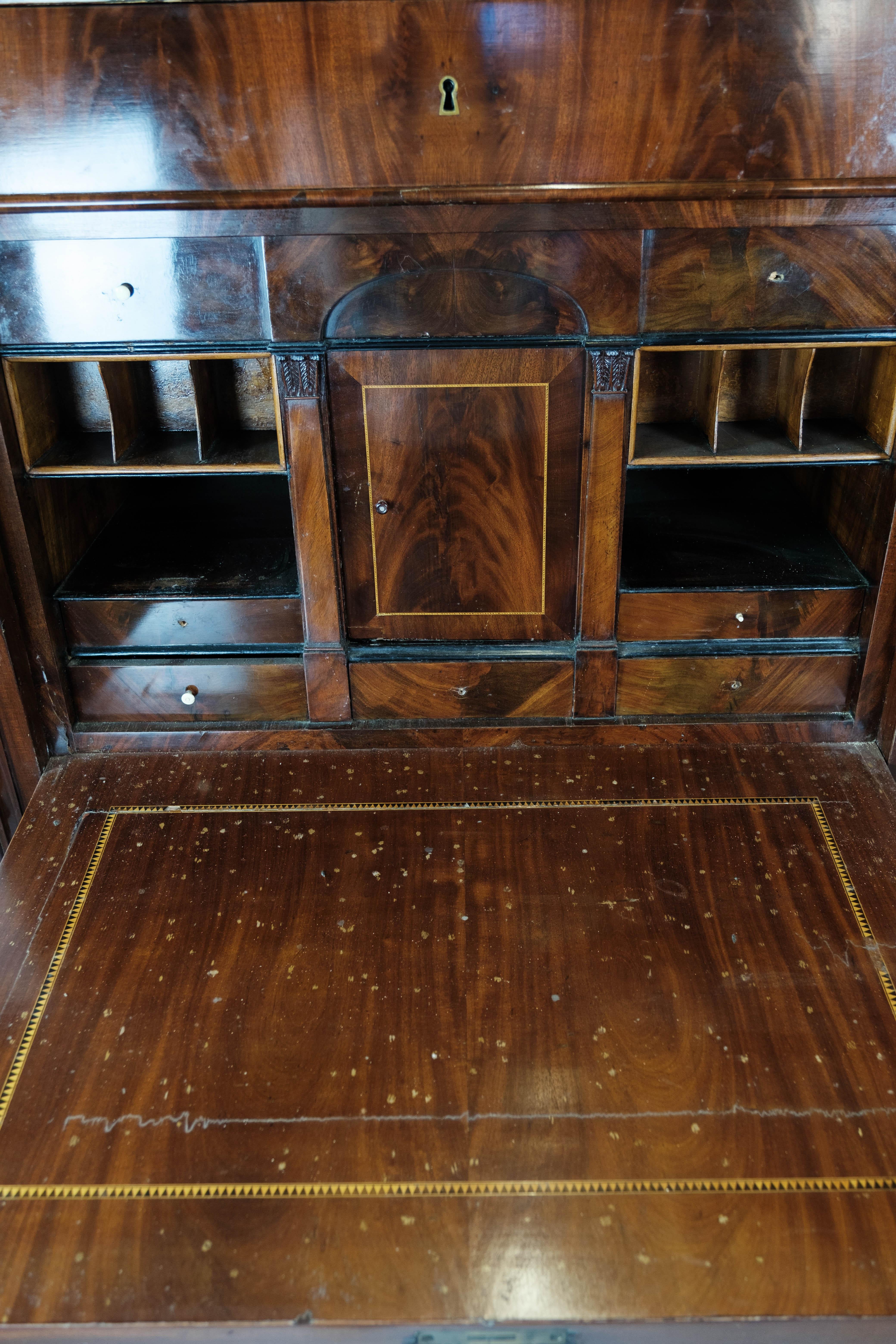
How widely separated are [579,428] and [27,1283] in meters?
1.45

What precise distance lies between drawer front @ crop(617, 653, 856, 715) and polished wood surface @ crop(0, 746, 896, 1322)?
3.9 inches

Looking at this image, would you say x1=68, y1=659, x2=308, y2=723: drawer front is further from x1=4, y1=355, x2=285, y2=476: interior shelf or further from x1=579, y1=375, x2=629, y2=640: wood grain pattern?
x1=579, y1=375, x2=629, y2=640: wood grain pattern

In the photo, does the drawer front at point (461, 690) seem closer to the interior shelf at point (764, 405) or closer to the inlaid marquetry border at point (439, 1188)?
the interior shelf at point (764, 405)

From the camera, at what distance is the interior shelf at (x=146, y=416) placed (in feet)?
6.41

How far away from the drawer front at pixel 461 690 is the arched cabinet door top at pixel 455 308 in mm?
594

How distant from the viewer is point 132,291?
1.81 metres

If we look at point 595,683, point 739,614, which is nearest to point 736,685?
point 739,614

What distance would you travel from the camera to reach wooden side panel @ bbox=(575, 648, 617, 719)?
82.0 inches

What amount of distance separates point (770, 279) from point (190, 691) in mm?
1245

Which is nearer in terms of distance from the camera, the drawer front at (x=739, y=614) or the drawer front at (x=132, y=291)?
the drawer front at (x=132, y=291)

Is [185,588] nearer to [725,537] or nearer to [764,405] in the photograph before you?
[725,537]

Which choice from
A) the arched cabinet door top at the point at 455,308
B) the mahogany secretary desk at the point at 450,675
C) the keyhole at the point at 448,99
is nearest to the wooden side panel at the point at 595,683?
the mahogany secretary desk at the point at 450,675

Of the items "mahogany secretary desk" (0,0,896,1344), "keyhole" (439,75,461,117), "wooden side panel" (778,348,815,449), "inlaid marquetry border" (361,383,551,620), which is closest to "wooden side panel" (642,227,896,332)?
"mahogany secretary desk" (0,0,896,1344)

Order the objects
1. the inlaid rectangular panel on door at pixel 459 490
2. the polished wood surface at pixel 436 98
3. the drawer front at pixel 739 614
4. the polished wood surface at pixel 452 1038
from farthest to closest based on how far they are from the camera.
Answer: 1. the drawer front at pixel 739 614
2. the inlaid rectangular panel on door at pixel 459 490
3. the polished wood surface at pixel 436 98
4. the polished wood surface at pixel 452 1038
